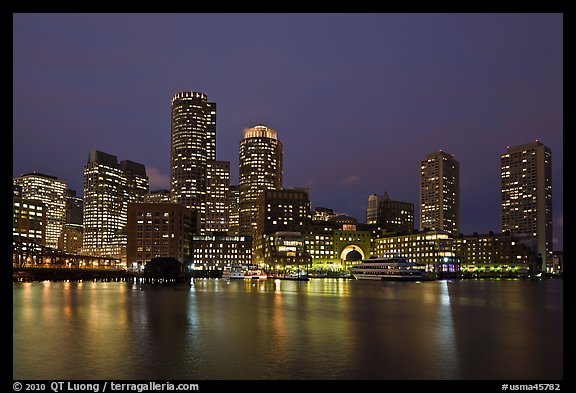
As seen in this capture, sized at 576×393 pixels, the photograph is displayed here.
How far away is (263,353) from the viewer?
135 ft

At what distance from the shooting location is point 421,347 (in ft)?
147

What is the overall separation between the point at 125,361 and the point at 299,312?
38.2 meters
